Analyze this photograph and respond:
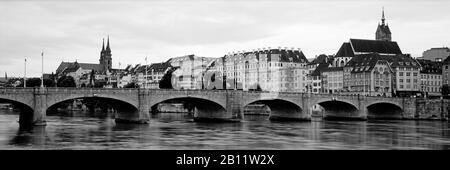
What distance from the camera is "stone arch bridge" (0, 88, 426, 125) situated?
5606 centimetres

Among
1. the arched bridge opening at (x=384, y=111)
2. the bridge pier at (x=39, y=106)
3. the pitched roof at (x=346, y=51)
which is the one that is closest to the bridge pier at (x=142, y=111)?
the bridge pier at (x=39, y=106)

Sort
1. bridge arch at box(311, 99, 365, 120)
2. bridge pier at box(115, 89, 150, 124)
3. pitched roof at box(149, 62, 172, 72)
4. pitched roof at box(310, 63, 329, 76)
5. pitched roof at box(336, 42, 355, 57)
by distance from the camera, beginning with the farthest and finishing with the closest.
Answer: pitched roof at box(149, 62, 172, 72)
pitched roof at box(310, 63, 329, 76)
pitched roof at box(336, 42, 355, 57)
bridge arch at box(311, 99, 365, 120)
bridge pier at box(115, 89, 150, 124)

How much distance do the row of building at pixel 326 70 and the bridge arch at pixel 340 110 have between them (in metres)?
8.85

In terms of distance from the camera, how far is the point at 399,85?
116 m

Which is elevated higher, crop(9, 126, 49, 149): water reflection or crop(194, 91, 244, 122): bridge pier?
crop(194, 91, 244, 122): bridge pier

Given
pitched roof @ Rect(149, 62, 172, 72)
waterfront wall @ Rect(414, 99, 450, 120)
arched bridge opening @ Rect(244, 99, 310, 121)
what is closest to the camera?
arched bridge opening @ Rect(244, 99, 310, 121)

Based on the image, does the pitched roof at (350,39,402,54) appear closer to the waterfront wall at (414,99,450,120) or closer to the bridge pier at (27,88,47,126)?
the waterfront wall at (414,99,450,120)

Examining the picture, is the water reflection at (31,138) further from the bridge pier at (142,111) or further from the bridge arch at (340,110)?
the bridge arch at (340,110)

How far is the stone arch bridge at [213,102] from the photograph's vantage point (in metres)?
56.1

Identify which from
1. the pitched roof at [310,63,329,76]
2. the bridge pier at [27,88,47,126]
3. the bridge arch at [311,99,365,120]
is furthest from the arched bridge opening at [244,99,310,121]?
the pitched roof at [310,63,329,76]

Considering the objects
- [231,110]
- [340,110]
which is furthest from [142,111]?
[340,110]
